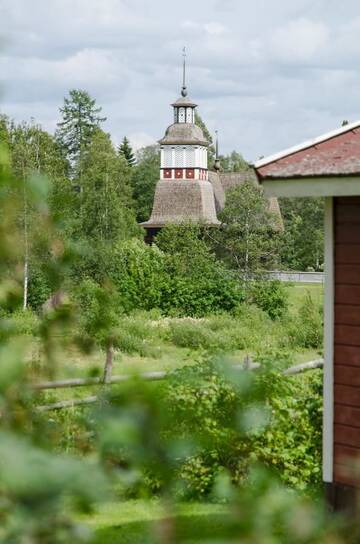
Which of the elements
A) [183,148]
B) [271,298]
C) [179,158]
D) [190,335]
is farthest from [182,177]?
[190,335]

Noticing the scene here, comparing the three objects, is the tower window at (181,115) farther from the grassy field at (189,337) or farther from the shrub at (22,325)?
the shrub at (22,325)

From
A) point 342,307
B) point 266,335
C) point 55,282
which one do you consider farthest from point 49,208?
point 266,335

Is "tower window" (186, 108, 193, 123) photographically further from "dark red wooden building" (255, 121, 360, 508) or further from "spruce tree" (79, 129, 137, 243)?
"dark red wooden building" (255, 121, 360, 508)

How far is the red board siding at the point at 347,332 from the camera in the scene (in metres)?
5.75

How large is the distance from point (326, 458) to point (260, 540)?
5.26 m

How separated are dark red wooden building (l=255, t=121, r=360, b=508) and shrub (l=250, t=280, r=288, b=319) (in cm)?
2282

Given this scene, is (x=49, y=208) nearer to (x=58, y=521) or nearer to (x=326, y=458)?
(x=58, y=521)

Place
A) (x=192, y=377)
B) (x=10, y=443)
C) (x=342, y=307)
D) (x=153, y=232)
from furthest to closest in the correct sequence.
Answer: (x=153, y=232) → (x=342, y=307) → (x=192, y=377) → (x=10, y=443)

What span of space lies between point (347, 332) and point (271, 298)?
77.9 feet

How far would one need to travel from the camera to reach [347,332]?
5.80 metres

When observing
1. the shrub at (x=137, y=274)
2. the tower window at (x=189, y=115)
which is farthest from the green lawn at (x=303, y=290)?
the tower window at (x=189, y=115)

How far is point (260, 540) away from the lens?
826 mm

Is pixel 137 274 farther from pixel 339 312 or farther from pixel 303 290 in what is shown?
pixel 339 312

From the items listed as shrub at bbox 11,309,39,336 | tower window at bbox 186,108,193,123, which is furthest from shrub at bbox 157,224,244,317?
shrub at bbox 11,309,39,336
